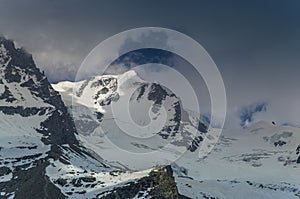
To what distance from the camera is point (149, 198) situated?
17925cm

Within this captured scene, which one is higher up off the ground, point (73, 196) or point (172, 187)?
point (172, 187)

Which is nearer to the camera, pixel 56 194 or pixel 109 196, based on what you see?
pixel 109 196

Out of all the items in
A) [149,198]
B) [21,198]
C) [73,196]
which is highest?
[149,198]

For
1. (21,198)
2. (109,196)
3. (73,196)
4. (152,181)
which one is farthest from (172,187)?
(21,198)

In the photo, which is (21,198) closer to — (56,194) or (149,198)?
(56,194)

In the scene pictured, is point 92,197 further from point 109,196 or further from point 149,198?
point 149,198

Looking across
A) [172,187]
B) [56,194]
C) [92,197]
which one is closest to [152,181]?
[172,187]

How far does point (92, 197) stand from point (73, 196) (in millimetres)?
10122

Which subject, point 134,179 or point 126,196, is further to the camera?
point 134,179

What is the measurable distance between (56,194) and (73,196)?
6432 millimetres

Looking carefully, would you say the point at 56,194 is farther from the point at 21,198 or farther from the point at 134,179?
the point at 134,179

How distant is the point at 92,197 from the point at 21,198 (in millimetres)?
28021

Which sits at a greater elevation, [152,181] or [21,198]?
[152,181]

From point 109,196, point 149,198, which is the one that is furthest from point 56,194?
point 149,198
